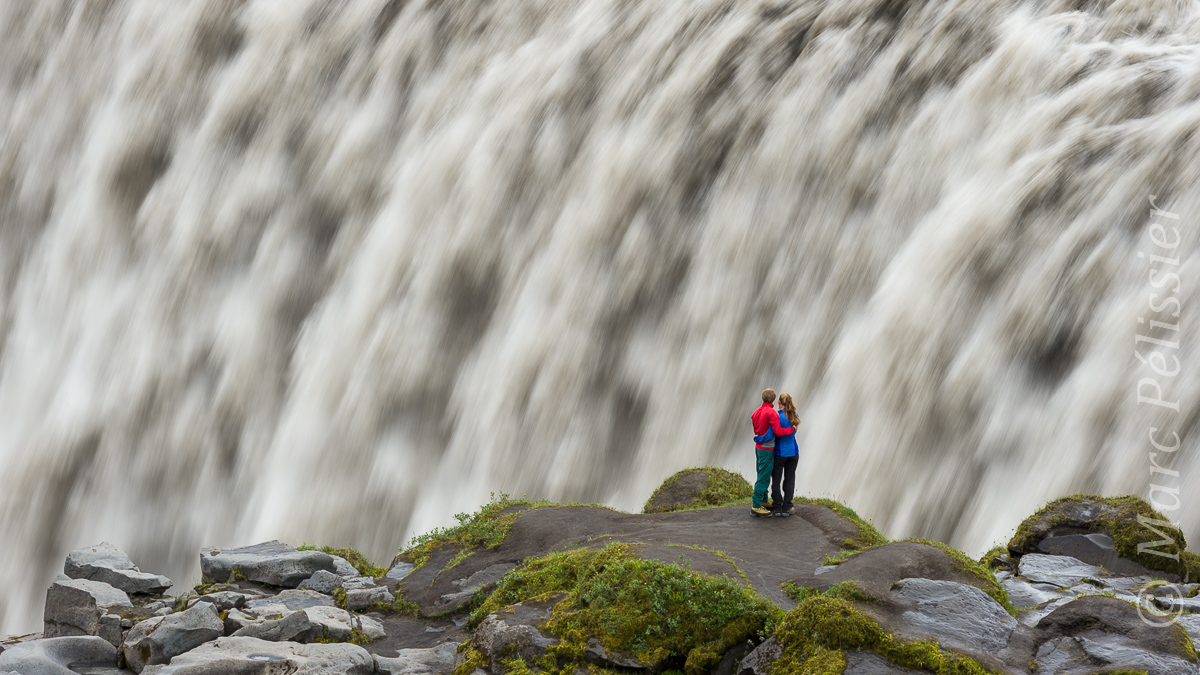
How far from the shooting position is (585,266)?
15.9 m

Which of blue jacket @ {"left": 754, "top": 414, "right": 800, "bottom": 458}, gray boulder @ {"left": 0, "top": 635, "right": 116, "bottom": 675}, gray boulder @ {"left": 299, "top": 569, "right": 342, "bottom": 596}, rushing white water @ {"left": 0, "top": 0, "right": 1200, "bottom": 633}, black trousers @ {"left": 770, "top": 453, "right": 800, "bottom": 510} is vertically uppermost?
rushing white water @ {"left": 0, "top": 0, "right": 1200, "bottom": 633}

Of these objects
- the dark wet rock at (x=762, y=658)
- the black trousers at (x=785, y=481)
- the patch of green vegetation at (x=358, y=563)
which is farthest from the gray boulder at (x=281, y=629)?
the black trousers at (x=785, y=481)

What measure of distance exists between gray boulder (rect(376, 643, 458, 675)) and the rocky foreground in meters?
0.02

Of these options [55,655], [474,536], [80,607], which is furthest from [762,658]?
[80,607]

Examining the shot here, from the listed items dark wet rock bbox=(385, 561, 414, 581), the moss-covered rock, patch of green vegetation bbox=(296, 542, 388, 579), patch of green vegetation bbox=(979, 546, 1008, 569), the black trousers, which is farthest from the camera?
the moss-covered rock

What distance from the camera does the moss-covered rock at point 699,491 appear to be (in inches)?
405

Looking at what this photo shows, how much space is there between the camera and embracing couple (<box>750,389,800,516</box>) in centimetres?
880

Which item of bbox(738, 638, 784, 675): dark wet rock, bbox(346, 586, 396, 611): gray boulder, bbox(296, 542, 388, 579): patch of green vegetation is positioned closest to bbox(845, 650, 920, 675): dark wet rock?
bbox(738, 638, 784, 675): dark wet rock

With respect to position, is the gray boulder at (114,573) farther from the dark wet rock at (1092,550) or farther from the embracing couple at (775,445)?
the dark wet rock at (1092,550)

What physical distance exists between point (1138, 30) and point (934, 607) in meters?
11.5

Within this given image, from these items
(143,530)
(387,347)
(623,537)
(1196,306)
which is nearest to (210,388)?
(143,530)

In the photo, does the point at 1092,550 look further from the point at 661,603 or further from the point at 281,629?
the point at 281,629

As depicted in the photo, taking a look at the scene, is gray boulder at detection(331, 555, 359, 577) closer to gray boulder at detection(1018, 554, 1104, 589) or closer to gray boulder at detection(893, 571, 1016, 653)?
gray boulder at detection(893, 571, 1016, 653)

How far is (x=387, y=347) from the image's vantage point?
1712cm
